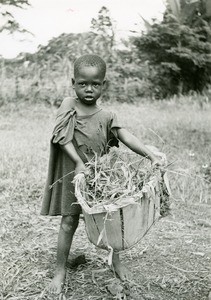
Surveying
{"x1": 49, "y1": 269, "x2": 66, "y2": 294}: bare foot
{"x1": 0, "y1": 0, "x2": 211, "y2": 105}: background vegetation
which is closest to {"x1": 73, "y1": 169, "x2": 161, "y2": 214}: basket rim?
{"x1": 49, "y1": 269, "x2": 66, "y2": 294}: bare foot

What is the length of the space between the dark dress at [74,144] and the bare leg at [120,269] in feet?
1.46

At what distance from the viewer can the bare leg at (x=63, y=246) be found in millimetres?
2654

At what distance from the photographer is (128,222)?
2.16 metres

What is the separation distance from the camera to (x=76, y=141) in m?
2.54

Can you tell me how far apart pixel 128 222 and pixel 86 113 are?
0.69 metres

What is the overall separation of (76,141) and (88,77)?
0.34 meters

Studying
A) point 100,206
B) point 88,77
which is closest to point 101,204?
point 100,206

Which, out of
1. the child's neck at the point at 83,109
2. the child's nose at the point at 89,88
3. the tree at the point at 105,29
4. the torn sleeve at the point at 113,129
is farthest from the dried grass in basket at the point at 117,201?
the tree at the point at 105,29

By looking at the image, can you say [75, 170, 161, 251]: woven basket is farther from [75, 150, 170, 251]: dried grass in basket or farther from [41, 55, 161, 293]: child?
[41, 55, 161, 293]: child

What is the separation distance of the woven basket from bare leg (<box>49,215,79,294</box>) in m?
0.39

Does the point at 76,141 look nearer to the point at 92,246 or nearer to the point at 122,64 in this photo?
the point at 92,246

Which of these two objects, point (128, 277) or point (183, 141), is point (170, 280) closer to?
point (128, 277)

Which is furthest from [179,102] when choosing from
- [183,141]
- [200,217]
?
[200,217]

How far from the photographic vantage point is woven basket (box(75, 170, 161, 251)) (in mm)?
2100
